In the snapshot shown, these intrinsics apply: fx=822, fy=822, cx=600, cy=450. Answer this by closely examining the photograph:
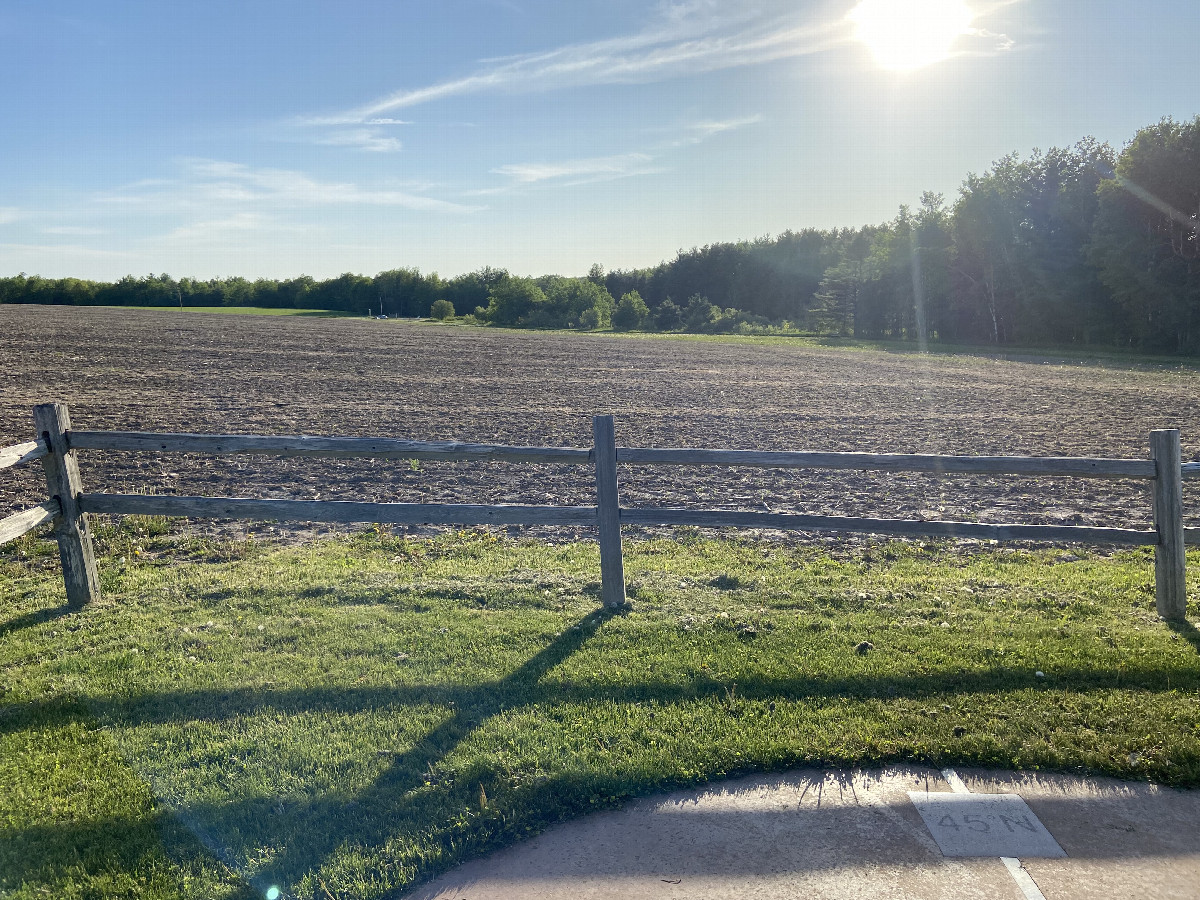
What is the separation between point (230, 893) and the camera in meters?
3.36

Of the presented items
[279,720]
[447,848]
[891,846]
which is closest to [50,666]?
[279,720]

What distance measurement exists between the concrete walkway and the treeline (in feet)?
155

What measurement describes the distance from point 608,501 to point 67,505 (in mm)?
4302

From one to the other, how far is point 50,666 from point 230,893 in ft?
10.2

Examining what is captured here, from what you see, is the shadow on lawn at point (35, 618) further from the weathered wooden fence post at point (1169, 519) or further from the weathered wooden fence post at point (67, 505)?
the weathered wooden fence post at point (1169, 519)

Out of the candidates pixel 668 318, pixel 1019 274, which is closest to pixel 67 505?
pixel 1019 274

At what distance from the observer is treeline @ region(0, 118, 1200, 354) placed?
42000 millimetres

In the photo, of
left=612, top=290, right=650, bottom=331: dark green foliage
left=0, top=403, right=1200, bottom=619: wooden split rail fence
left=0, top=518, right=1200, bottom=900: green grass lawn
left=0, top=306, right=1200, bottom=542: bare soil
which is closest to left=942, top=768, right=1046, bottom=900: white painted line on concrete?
left=0, top=518, right=1200, bottom=900: green grass lawn

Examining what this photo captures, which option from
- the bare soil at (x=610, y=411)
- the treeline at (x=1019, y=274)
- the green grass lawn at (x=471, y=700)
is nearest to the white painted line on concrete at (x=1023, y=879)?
the green grass lawn at (x=471, y=700)

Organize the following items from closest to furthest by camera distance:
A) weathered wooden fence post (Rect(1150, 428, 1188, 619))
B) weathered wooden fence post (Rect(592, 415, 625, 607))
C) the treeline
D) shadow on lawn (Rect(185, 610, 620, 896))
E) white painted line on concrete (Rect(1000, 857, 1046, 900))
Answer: white painted line on concrete (Rect(1000, 857, 1046, 900)) → shadow on lawn (Rect(185, 610, 620, 896)) → weathered wooden fence post (Rect(1150, 428, 1188, 619)) → weathered wooden fence post (Rect(592, 415, 625, 607)) → the treeline

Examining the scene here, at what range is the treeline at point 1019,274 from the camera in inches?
1654

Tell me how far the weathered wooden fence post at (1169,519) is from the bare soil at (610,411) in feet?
12.3

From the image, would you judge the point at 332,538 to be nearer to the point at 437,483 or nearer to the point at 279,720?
the point at 437,483

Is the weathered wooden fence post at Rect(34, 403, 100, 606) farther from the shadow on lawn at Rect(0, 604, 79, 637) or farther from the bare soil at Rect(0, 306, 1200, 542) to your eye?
the bare soil at Rect(0, 306, 1200, 542)
